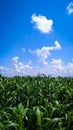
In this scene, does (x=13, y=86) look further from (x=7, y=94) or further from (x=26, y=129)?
(x=26, y=129)

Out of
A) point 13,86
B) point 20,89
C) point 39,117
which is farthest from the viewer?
point 13,86

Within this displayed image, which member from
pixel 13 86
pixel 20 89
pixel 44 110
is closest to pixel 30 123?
pixel 44 110

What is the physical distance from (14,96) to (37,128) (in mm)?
2810

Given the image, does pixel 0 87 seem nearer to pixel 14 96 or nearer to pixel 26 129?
pixel 14 96

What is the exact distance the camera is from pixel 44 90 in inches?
324

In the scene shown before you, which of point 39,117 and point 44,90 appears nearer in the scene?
point 39,117

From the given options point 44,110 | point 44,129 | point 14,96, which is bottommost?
point 44,129

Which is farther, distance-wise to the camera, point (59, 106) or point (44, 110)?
point (59, 106)

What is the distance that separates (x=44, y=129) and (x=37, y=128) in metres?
0.10

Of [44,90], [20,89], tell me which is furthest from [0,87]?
[44,90]

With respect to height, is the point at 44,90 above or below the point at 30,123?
above

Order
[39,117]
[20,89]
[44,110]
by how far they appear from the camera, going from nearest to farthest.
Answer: [39,117] < [44,110] < [20,89]

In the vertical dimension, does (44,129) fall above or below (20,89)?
below

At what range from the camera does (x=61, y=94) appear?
7395mm
